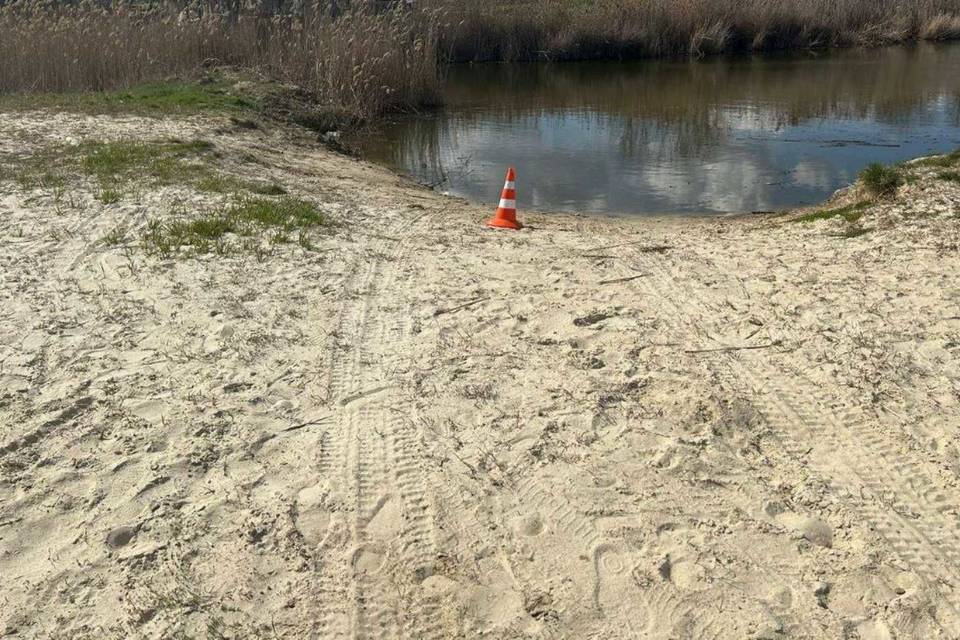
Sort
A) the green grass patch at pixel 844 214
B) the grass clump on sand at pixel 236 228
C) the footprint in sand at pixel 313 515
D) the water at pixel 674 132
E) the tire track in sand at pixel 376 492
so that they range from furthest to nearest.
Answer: the water at pixel 674 132
the green grass patch at pixel 844 214
the grass clump on sand at pixel 236 228
the footprint in sand at pixel 313 515
the tire track in sand at pixel 376 492

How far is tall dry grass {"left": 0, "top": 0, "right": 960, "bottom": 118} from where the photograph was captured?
655 inches

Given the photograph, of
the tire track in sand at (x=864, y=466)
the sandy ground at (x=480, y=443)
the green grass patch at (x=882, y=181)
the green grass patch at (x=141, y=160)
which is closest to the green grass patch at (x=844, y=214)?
the green grass patch at (x=882, y=181)

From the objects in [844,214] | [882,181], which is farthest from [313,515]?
[882,181]

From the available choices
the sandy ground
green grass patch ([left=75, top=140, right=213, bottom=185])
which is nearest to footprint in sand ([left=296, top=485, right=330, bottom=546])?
the sandy ground

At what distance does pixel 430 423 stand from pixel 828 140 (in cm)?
1288

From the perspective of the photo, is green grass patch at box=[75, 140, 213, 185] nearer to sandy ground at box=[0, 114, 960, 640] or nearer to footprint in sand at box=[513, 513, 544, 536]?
sandy ground at box=[0, 114, 960, 640]

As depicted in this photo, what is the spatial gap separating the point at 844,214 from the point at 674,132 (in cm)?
826

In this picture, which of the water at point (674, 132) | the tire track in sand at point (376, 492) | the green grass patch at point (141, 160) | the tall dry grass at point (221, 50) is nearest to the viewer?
the tire track in sand at point (376, 492)

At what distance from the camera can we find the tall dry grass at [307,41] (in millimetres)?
16641

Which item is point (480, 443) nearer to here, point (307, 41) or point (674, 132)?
point (674, 132)

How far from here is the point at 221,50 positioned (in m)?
18.8

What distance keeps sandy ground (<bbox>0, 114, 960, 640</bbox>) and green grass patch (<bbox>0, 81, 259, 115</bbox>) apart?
7509mm

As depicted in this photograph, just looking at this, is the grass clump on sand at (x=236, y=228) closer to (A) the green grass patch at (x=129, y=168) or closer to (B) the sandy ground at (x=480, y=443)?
(B) the sandy ground at (x=480, y=443)

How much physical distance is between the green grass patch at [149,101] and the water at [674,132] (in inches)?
96.5
